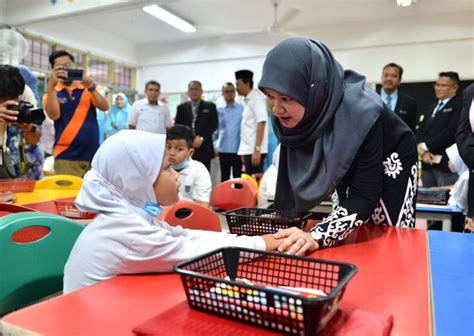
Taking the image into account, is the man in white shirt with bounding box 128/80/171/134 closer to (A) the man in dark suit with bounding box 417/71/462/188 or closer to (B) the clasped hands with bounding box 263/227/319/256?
(A) the man in dark suit with bounding box 417/71/462/188

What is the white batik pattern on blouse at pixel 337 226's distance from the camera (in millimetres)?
1062

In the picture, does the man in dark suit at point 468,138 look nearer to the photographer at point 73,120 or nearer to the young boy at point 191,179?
the young boy at point 191,179

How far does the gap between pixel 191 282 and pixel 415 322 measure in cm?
34

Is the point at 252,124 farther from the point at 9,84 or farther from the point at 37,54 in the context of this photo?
the point at 37,54

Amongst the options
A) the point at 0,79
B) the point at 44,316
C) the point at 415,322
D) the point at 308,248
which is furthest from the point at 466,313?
the point at 0,79

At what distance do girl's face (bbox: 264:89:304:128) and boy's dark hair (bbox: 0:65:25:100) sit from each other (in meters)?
1.43

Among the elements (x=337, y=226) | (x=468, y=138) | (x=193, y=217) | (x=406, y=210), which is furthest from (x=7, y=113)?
(x=468, y=138)

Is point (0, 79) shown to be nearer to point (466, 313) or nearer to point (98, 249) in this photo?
point (98, 249)

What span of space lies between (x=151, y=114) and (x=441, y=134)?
3.28 metres

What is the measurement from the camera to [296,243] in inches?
38.8

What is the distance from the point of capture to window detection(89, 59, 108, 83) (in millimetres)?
8633

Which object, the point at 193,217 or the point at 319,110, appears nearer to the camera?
the point at 319,110

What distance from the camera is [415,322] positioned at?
0.63m

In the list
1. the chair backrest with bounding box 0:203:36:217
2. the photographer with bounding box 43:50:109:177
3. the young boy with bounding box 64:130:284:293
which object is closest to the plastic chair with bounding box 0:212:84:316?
the young boy with bounding box 64:130:284:293
